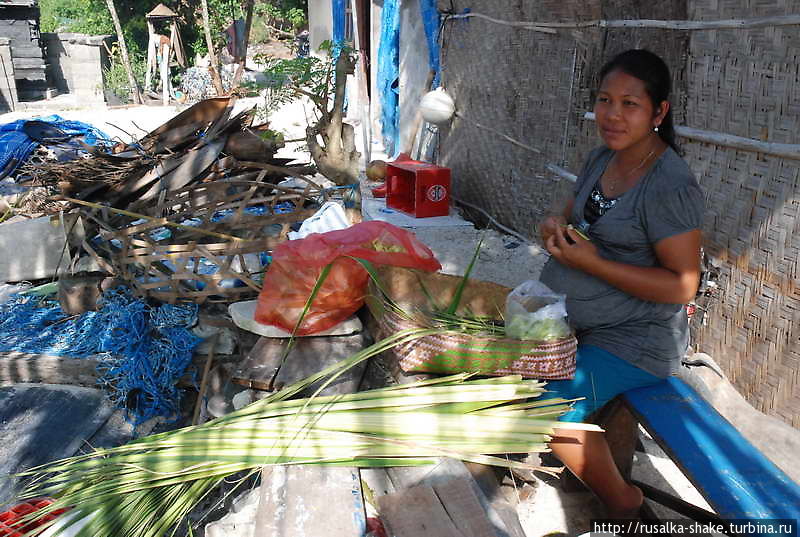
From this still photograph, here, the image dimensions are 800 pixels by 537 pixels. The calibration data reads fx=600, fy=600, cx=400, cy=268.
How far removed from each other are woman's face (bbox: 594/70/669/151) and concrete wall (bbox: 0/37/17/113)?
17709 millimetres

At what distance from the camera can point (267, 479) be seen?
172 centimetres

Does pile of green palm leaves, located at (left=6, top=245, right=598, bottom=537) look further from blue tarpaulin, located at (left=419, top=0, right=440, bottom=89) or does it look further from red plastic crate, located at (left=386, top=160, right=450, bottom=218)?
blue tarpaulin, located at (left=419, top=0, right=440, bottom=89)

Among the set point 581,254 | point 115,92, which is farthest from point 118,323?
point 115,92

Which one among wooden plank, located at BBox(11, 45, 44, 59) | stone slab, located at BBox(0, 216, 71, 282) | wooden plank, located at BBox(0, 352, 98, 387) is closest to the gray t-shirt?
wooden plank, located at BBox(0, 352, 98, 387)

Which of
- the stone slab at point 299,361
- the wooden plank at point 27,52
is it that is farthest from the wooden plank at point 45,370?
the wooden plank at point 27,52

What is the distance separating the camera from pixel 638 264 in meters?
1.97

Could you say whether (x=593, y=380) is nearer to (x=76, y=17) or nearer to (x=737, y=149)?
(x=737, y=149)

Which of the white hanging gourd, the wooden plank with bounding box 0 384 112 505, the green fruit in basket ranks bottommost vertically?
the wooden plank with bounding box 0 384 112 505

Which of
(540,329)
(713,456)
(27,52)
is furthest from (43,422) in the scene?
(27,52)

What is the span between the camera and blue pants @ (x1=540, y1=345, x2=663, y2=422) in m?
2.01

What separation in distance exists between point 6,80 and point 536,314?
17.9m

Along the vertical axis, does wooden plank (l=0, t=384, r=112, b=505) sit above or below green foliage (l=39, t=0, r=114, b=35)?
below

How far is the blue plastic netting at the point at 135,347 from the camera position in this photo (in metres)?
3.17

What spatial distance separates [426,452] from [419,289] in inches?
34.6
